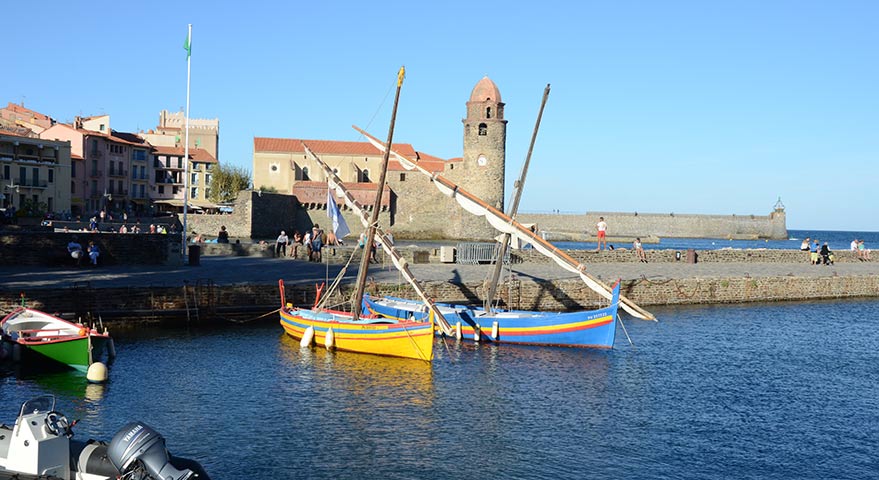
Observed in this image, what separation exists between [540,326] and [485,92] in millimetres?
62681

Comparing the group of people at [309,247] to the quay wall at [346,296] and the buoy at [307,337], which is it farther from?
→ the buoy at [307,337]

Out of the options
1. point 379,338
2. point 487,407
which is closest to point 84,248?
point 379,338

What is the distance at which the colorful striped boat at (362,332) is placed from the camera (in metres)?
23.9

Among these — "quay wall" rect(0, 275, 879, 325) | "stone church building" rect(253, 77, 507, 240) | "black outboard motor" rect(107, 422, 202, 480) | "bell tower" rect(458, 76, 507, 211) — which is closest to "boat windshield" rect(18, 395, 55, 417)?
"black outboard motor" rect(107, 422, 202, 480)

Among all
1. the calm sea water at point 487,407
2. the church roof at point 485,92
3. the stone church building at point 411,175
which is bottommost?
the calm sea water at point 487,407

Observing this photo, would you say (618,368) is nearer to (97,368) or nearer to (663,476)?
(663,476)

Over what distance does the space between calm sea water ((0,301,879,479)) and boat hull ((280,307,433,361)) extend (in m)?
0.40

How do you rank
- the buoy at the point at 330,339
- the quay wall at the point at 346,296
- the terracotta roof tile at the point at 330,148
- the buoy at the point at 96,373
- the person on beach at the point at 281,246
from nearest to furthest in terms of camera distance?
the buoy at the point at 96,373, the buoy at the point at 330,339, the quay wall at the point at 346,296, the person on beach at the point at 281,246, the terracotta roof tile at the point at 330,148

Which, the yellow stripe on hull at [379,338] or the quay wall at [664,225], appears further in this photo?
the quay wall at [664,225]

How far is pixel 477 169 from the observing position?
87875 millimetres

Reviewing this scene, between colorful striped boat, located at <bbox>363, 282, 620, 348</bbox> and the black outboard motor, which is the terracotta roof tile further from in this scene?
the black outboard motor

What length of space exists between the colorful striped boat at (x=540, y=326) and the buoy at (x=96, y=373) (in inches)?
385

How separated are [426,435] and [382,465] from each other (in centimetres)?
206

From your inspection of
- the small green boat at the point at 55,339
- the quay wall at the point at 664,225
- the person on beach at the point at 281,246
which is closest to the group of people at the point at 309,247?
the person on beach at the point at 281,246
